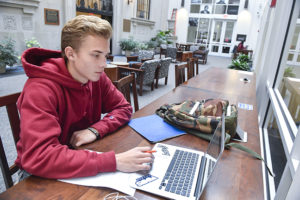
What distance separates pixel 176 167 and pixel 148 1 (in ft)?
41.5

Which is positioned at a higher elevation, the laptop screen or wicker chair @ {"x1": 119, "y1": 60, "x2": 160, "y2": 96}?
the laptop screen

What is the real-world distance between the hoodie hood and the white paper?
1.46 feet

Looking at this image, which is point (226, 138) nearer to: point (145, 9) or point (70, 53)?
point (70, 53)

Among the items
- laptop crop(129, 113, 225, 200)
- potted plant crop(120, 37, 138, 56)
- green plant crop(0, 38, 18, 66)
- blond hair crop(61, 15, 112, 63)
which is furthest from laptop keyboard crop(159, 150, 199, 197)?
potted plant crop(120, 37, 138, 56)

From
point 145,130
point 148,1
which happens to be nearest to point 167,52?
point 148,1

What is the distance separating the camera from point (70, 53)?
93cm

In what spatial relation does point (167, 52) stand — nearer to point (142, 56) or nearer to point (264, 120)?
point (142, 56)

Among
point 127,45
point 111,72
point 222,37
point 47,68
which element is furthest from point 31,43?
point 222,37

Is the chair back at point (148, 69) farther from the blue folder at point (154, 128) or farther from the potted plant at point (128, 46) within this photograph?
the potted plant at point (128, 46)

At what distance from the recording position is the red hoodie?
0.72 m

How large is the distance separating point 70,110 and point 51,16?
6.90m

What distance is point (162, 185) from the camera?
712mm

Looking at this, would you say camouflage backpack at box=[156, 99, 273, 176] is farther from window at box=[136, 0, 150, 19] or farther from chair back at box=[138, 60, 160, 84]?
window at box=[136, 0, 150, 19]

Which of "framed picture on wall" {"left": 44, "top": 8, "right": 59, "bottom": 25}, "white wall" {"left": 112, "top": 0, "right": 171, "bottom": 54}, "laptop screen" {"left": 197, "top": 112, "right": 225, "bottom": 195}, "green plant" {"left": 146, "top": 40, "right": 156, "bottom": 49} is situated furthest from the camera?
"green plant" {"left": 146, "top": 40, "right": 156, "bottom": 49}
